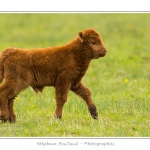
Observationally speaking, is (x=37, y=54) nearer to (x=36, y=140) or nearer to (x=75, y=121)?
(x=75, y=121)

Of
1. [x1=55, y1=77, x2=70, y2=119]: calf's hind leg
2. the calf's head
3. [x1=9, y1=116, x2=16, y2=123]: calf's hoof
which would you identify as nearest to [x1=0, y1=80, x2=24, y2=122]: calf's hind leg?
[x1=9, y1=116, x2=16, y2=123]: calf's hoof

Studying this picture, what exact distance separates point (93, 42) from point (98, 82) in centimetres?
434

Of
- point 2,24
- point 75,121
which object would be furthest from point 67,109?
point 2,24

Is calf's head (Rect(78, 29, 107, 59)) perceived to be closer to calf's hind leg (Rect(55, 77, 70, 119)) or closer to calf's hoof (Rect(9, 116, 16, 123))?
calf's hind leg (Rect(55, 77, 70, 119))

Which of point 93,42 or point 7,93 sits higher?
point 93,42

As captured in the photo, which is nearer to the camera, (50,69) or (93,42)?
(50,69)

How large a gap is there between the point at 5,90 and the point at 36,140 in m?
1.64

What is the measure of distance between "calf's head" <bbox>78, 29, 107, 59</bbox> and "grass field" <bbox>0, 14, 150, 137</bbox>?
134 cm

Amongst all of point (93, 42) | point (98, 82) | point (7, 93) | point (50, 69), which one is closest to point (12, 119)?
point (7, 93)

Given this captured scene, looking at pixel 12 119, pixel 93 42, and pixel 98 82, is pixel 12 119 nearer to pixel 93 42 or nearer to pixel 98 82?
pixel 93 42

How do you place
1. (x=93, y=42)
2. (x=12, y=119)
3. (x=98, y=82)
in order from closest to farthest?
(x=12, y=119)
(x=93, y=42)
(x=98, y=82)

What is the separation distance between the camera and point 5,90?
9297 millimetres

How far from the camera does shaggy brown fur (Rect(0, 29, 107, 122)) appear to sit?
30.8ft

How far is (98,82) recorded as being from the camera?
46.2ft
